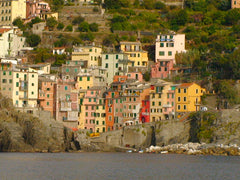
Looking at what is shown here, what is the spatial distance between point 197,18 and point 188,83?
3294 centimetres

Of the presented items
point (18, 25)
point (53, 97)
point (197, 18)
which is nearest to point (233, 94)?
point (53, 97)

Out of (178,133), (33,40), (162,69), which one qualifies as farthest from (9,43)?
(178,133)

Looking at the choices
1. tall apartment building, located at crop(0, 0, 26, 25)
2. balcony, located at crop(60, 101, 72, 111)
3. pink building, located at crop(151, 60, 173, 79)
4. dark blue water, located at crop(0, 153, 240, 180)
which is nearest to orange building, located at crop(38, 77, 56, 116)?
balcony, located at crop(60, 101, 72, 111)

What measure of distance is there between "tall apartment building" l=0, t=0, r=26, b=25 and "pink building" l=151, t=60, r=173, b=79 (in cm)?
3516

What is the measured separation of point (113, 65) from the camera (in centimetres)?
12431

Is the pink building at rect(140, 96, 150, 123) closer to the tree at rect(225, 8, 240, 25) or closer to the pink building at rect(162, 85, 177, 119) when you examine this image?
the pink building at rect(162, 85, 177, 119)

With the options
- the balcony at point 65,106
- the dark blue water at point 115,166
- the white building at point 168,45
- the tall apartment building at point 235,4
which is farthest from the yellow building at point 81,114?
the tall apartment building at point 235,4

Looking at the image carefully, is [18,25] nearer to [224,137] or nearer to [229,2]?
[229,2]

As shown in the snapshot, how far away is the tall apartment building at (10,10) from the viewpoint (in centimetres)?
14538

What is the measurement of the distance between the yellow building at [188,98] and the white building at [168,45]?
15.2 m

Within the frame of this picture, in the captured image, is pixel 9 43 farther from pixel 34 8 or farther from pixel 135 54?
pixel 135 54

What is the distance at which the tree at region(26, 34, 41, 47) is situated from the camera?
136 metres

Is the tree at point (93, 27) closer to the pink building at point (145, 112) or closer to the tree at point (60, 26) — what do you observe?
the tree at point (60, 26)

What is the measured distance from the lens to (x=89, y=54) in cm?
12619
